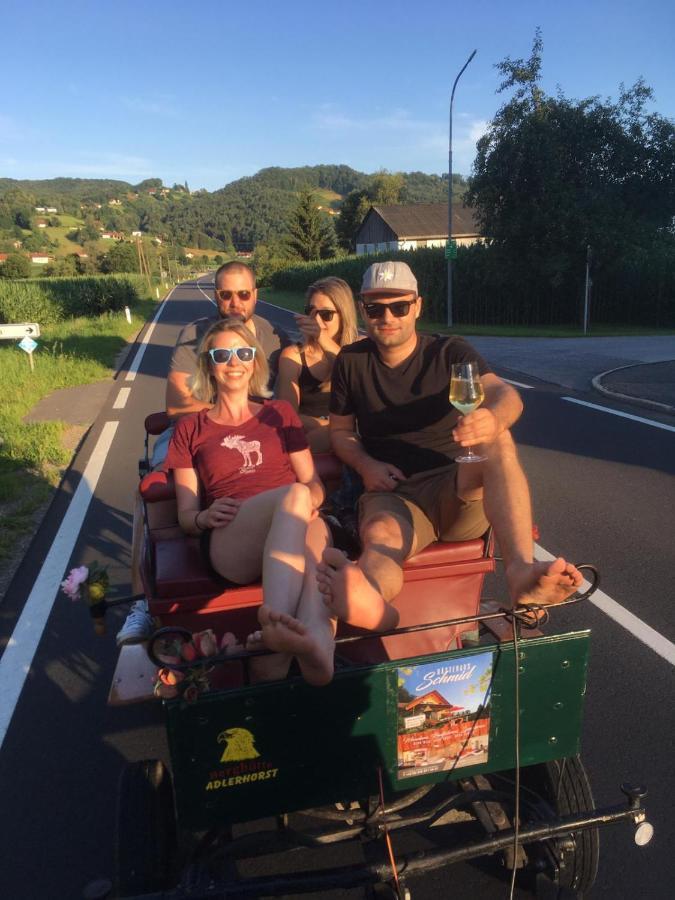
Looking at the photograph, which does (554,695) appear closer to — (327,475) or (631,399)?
(327,475)

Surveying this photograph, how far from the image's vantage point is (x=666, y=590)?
461cm

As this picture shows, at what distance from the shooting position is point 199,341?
14.0ft

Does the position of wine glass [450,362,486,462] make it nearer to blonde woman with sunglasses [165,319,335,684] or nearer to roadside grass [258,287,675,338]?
blonde woman with sunglasses [165,319,335,684]

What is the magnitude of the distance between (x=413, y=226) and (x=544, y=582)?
5981 centimetres

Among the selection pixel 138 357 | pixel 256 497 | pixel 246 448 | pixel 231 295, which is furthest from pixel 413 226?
pixel 256 497

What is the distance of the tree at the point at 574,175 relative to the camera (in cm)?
2367

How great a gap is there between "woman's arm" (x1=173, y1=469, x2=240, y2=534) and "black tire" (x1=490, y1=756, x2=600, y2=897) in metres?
1.44

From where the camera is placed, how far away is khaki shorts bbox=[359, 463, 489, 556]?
302 cm

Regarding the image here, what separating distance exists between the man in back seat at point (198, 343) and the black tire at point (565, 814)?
2.11 m

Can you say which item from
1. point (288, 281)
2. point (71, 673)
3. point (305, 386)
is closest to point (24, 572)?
point (71, 673)

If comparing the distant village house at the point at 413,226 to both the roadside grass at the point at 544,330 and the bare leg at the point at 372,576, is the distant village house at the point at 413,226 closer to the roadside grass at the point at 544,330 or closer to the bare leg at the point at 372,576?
the roadside grass at the point at 544,330

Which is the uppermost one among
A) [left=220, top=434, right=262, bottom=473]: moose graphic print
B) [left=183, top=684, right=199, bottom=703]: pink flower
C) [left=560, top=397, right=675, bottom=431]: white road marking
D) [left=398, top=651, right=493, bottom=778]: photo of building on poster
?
[left=220, top=434, right=262, bottom=473]: moose graphic print

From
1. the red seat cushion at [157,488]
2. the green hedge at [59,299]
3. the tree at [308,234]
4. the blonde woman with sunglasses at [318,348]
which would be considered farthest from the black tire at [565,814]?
the tree at [308,234]

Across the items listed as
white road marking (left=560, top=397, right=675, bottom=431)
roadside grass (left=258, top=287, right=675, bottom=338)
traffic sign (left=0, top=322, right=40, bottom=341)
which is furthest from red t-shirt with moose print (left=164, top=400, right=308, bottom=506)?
roadside grass (left=258, top=287, right=675, bottom=338)
